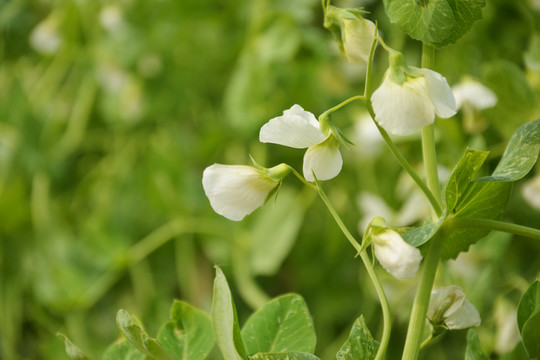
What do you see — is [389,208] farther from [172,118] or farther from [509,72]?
[172,118]

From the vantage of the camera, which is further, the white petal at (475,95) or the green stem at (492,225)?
the white petal at (475,95)

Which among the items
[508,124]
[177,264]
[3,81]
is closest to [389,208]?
[508,124]

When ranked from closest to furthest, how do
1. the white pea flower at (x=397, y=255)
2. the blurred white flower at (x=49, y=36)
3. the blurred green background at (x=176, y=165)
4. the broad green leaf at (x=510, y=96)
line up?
the white pea flower at (x=397, y=255) → the broad green leaf at (x=510, y=96) → the blurred green background at (x=176, y=165) → the blurred white flower at (x=49, y=36)

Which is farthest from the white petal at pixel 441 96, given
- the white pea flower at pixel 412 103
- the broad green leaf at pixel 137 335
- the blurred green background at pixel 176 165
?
the blurred green background at pixel 176 165

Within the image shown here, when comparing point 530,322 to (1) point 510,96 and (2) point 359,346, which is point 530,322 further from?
(1) point 510,96

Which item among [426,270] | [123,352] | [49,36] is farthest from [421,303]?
[49,36]

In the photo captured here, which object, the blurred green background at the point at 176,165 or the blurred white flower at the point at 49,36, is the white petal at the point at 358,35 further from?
the blurred white flower at the point at 49,36

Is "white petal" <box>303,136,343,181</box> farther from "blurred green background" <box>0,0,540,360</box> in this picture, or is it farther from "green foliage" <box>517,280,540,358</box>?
"blurred green background" <box>0,0,540,360</box>
